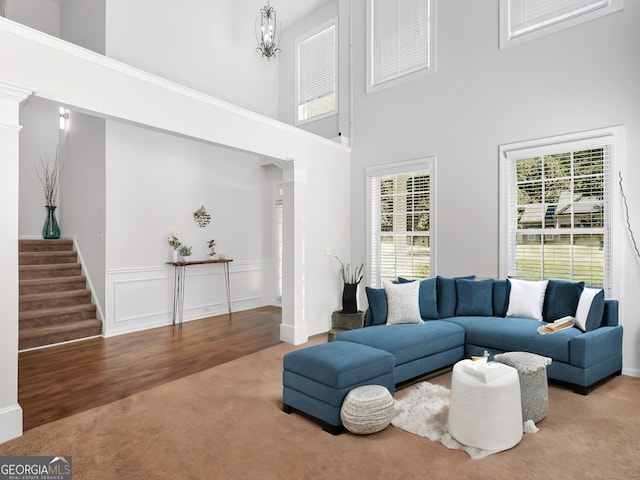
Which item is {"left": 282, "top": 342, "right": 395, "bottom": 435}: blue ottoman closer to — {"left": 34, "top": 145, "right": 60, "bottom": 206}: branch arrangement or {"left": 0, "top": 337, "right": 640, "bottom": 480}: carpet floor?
{"left": 0, "top": 337, "right": 640, "bottom": 480}: carpet floor

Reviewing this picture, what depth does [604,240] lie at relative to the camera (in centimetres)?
411

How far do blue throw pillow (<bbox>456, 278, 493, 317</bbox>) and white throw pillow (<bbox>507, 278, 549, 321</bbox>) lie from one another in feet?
0.76

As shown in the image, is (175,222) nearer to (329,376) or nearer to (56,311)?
(56,311)

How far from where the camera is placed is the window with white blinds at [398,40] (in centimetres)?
547

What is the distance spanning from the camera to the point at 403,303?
4270 millimetres

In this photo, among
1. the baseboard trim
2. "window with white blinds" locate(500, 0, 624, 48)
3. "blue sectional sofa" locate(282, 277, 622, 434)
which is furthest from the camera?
"window with white blinds" locate(500, 0, 624, 48)

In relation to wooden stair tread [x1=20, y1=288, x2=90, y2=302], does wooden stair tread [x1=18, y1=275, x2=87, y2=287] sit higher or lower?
higher

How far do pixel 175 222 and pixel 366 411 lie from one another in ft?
15.3

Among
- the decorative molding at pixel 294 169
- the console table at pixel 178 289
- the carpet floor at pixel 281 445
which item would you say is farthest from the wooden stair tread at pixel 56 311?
the decorative molding at pixel 294 169

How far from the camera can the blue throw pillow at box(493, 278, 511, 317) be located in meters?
4.48

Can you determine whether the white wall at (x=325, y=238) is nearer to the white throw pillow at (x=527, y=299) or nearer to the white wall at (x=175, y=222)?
the white wall at (x=175, y=222)

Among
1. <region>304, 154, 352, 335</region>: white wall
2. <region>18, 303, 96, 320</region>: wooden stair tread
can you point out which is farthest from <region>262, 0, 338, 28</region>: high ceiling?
<region>18, 303, 96, 320</region>: wooden stair tread

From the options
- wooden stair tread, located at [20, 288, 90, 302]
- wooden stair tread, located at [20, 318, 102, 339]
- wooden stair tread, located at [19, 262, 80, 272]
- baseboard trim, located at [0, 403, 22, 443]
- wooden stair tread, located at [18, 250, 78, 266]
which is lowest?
baseboard trim, located at [0, 403, 22, 443]

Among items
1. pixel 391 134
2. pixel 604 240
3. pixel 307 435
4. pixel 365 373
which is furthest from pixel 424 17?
pixel 307 435
